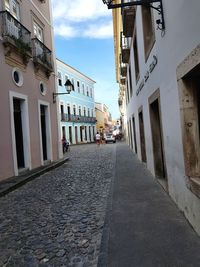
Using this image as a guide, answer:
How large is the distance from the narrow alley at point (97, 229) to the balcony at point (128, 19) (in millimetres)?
5868

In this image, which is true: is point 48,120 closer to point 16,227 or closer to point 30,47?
point 30,47

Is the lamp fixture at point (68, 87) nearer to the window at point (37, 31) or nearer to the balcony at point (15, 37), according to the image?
the window at point (37, 31)

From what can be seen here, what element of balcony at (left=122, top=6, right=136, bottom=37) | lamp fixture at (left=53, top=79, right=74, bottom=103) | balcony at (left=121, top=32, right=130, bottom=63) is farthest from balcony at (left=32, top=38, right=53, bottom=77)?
balcony at (left=122, top=6, right=136, bottom=37)

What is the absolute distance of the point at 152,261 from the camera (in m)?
3.59

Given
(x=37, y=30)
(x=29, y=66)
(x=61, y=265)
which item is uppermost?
(x=37, y=30)

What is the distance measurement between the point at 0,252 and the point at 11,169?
677 centimetres

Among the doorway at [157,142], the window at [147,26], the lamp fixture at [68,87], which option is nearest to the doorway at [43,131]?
the lamp fixture at [68,87]

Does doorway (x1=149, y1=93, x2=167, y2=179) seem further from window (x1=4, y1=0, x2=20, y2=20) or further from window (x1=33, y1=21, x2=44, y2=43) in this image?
window (x1=33, y1=21, x2=44, y2=43)

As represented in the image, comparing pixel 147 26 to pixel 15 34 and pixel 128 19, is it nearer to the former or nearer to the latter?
pixel 128 19

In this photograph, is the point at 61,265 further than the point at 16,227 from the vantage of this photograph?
No

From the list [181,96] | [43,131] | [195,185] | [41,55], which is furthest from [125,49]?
[195,185]

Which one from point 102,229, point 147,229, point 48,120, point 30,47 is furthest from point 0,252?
point 48,120

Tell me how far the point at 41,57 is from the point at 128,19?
4985 millimetres

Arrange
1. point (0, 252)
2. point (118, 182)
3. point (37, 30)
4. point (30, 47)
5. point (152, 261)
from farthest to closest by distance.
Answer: point (37, 30) < point (30, 47) < point (118, 182) < point (0, 252) < point (152, 261)
